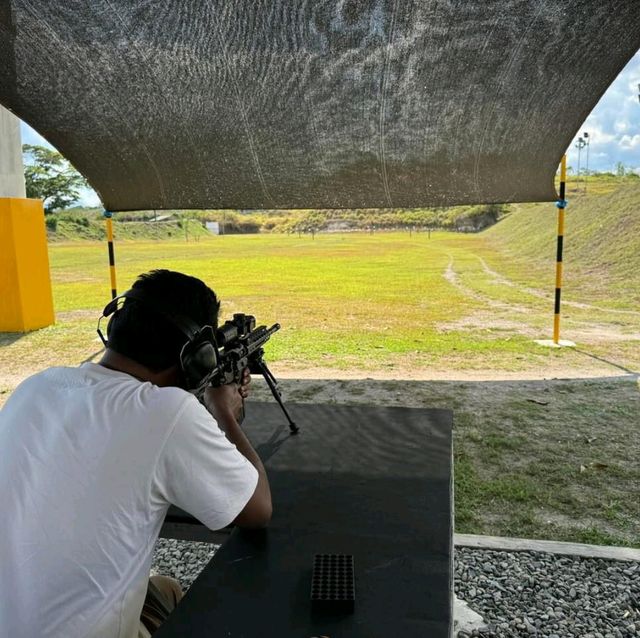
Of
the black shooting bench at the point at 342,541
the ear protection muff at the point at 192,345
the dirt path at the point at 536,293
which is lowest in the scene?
the dirt path at the point at 536,293

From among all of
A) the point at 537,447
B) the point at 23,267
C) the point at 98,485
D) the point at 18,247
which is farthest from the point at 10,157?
the point at 98,485

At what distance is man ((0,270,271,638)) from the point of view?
1045 millimetres

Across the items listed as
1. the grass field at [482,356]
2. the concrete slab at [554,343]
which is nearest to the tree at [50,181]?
the grass field at [482,356]

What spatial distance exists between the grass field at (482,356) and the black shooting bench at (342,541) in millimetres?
1024

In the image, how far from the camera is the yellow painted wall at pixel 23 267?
26.9 feet

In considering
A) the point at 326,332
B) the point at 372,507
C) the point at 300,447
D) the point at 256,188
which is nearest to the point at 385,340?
the point at 326,332

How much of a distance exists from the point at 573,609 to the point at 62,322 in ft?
29.1

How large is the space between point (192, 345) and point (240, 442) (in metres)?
0.34

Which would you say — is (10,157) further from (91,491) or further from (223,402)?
(91,491)

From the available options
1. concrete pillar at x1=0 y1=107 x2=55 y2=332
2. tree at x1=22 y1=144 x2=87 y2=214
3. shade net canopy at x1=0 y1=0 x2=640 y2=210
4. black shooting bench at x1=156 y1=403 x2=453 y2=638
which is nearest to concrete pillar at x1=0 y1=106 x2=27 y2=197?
concrete pillar at x1=0 y1=107 x2=55 y2=332

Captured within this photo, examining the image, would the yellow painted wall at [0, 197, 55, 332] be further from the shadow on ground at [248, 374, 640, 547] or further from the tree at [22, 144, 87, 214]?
the tree at [22, 144, 87, 214]

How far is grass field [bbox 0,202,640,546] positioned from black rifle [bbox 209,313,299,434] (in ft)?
4.97

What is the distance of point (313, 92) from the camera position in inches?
119

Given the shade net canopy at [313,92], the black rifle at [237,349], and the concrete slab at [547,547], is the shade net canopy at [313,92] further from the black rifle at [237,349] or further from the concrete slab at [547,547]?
the concrete slab at [547,547]
